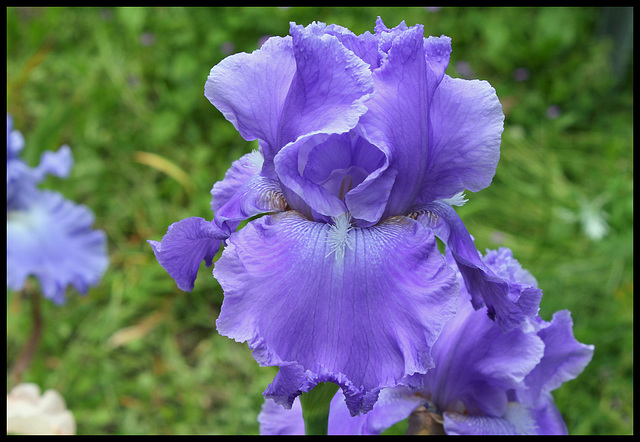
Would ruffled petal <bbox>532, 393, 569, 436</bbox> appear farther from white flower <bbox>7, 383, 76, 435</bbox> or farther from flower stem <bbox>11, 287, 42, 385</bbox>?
flower stem <bbox>11, 287, 42, 385</bbox>

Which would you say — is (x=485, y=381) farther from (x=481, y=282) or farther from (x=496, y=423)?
(x=481, y=282)

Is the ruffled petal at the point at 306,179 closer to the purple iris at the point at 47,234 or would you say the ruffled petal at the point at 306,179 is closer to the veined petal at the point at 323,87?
the veined petal at the point at 323,87

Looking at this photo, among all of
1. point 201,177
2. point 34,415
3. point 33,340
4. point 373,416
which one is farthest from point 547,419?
point 201,177

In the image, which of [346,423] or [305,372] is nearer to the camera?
[305,372]

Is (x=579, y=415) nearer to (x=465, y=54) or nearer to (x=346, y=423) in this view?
(x=346, y=423)

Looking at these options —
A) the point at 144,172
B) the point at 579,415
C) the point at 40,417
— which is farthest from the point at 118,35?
the point at 579,415

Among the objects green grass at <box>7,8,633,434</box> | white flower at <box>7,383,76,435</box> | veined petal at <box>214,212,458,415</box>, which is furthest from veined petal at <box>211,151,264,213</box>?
green grass at <box>7,8,633,434</box>
